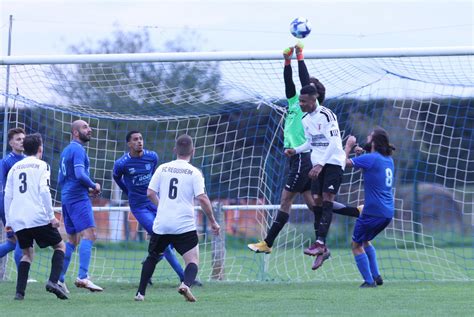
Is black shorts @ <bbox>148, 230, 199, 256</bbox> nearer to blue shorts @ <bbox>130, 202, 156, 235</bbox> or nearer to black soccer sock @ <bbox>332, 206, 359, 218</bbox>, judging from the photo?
blue shorts @ <bbox>130, 202, 156, 235</bbox>

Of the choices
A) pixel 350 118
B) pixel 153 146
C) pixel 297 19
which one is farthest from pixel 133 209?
pixel 153 146

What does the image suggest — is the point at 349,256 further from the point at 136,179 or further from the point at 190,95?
the point at 136,179

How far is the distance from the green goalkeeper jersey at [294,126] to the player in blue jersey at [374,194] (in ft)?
2.84

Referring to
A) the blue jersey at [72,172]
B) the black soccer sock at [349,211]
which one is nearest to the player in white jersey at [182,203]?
the blue jersey at [72,172]

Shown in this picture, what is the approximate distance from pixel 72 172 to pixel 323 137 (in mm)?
3316

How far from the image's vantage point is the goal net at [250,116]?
14602 millimetres

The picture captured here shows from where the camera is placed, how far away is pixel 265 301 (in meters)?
11.0

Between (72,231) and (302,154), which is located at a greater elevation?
(302,154)

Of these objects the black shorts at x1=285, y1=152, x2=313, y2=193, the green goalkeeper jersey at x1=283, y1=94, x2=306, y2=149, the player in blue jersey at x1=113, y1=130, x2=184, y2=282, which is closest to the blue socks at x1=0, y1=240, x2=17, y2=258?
the player in blue jersey at x1=113, y1=130, x2=184, y2=282

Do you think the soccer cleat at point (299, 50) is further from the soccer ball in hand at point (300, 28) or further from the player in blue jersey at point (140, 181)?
the player in blue jersey at point (140, 181)

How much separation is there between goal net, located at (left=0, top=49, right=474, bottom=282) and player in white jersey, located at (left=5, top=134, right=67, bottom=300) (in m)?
2.87

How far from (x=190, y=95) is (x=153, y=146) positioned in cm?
485

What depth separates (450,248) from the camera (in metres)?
19.6

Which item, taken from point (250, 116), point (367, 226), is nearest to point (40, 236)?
point (367, 226)
